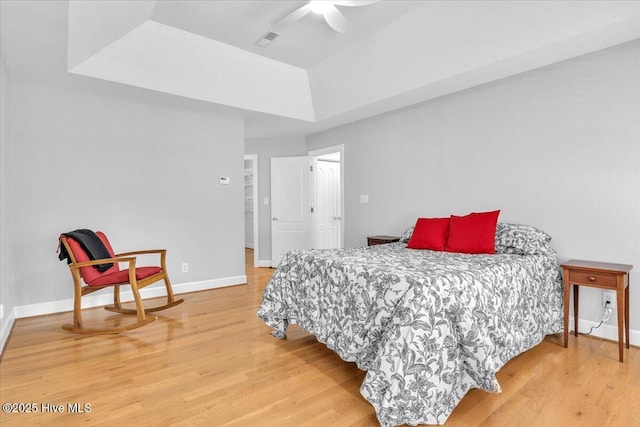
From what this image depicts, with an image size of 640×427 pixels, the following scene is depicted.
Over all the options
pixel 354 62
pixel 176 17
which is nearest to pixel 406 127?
pixel 354 62

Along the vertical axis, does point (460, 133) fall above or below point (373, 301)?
above

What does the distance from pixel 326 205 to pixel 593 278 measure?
409cm

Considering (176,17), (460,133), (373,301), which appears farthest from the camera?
(460,133)

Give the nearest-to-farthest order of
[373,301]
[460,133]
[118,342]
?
1. [373,301]
2. [118,342]
3. [460,133]

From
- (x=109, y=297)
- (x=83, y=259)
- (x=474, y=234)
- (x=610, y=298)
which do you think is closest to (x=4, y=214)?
(x=83, y=259)

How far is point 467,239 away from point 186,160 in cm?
347

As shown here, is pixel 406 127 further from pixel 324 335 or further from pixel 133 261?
pixel 133 261

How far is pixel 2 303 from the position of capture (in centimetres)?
278

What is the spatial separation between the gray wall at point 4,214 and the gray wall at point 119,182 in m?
0.20

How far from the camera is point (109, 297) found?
3.83 metres

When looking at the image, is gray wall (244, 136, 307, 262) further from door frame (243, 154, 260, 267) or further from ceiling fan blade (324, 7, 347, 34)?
ceiling fan blade (324, 7, 347, 34)

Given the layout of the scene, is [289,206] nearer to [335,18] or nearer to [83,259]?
[83,259]

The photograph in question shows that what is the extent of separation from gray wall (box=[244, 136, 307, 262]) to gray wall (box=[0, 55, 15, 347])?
3.52 meters

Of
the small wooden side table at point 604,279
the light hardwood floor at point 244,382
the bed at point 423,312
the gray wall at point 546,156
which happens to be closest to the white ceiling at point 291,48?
the gray wall at point 546,156
